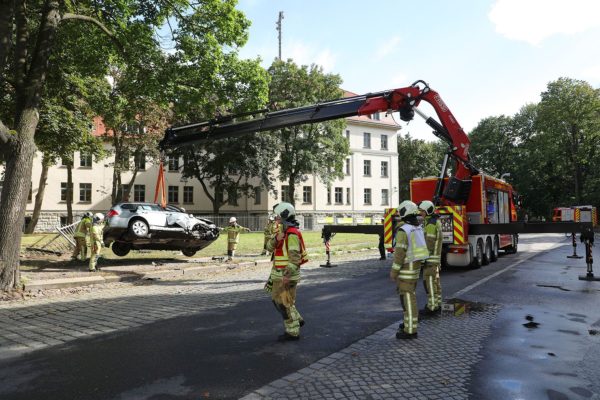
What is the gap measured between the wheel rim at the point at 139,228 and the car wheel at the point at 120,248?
1581 mm

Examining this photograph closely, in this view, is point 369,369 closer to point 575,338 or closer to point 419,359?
point 419,359

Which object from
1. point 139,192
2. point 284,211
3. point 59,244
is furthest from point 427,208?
point 139,192

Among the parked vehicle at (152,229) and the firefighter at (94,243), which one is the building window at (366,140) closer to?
the parked vehicle at (152,229)

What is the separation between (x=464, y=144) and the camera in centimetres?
1298

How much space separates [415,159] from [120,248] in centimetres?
6033

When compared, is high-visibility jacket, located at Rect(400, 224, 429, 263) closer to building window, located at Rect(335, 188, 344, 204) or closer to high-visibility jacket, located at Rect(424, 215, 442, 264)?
high-visibility jacket, located at Rect(424, 215, 442, 264)

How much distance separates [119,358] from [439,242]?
17.9 ft

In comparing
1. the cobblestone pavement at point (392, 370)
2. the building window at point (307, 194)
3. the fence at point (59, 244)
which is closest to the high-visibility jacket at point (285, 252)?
the cobblestone pavement at point (392, 370)

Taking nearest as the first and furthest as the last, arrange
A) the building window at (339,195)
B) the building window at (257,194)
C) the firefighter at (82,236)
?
the firefighter at (82,236) < the building window at (257,194) < the building window at (339,195)

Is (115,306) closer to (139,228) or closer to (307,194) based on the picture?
(139,228)

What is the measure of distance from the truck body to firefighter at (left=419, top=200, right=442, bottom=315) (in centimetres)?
385

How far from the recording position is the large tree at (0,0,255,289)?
961 cm

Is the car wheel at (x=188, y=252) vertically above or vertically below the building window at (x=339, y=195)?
below

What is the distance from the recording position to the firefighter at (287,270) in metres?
5.74
